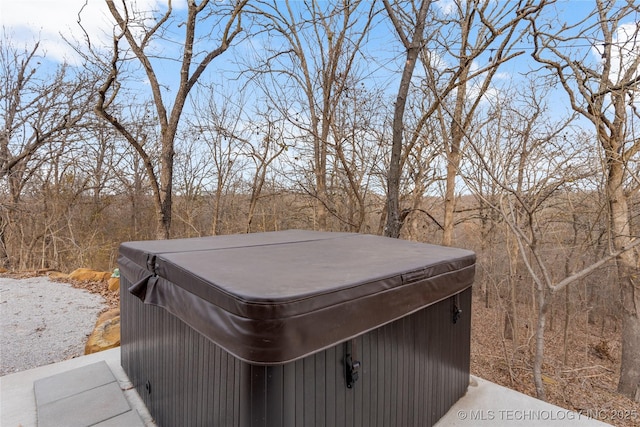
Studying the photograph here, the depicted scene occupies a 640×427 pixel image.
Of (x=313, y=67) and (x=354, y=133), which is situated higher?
(x=313, y=67)

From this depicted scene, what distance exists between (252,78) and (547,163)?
5.31m

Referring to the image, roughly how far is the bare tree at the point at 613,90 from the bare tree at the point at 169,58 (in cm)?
475

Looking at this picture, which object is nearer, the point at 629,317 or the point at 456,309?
the point at 456,309

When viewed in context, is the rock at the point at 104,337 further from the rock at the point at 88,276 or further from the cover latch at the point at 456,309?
the cover latch at the point at 456,309

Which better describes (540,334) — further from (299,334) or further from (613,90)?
(299,334)

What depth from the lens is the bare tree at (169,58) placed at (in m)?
5.05

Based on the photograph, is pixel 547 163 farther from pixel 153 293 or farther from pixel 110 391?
pixel 110 391

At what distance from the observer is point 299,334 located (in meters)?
1.11

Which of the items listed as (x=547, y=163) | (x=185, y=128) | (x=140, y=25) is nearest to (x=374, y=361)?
(x=547, y=163)

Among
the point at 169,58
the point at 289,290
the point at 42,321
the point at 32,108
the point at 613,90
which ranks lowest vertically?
the point at 42,321

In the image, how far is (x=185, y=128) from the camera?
7484mm

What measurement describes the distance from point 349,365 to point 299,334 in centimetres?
47

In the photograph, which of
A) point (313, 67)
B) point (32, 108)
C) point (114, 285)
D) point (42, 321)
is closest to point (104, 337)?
point (42, 321)

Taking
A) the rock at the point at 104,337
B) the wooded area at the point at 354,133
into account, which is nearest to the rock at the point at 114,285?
the wooded area at the point at 354,133
